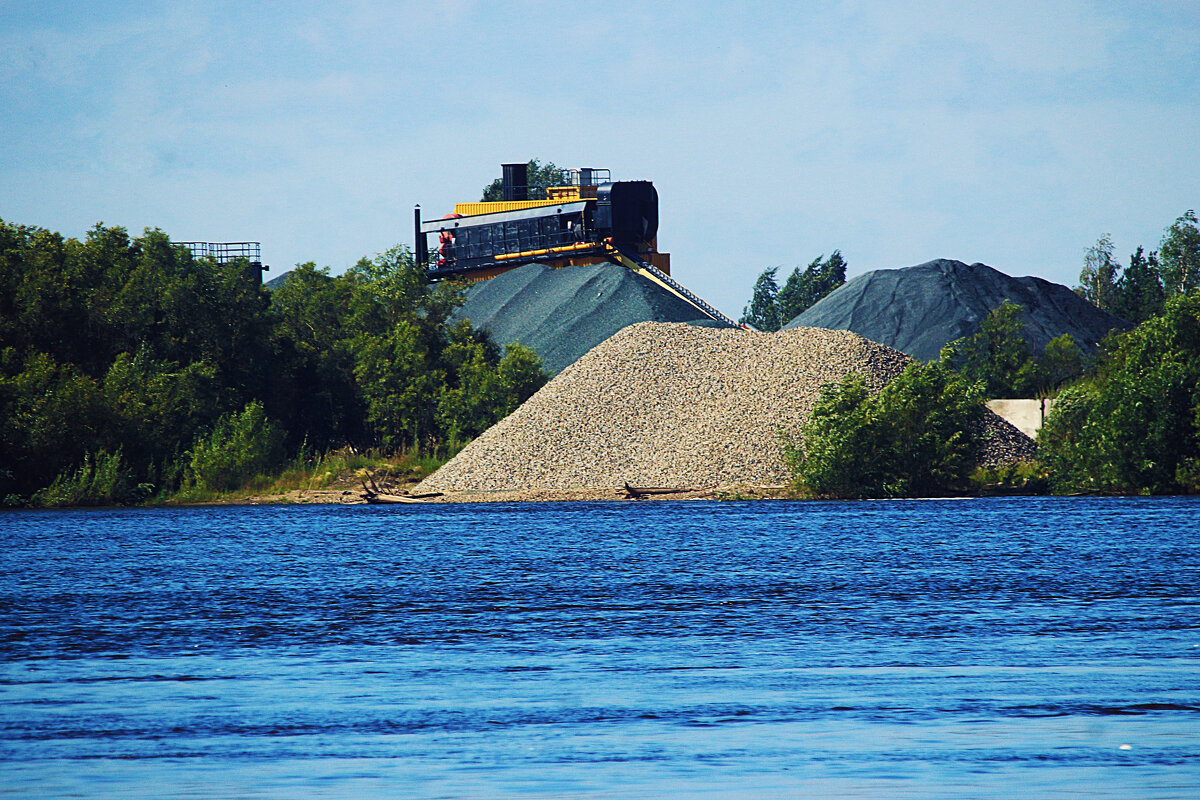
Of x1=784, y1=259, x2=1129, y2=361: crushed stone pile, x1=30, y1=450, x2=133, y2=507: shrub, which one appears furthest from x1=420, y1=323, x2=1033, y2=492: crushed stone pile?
x1=784, y1=259, x2=1129, y2=361: crushed stone pile

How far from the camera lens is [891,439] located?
60.0 m

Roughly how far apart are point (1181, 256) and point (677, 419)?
276 ft

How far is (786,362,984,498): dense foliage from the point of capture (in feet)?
196

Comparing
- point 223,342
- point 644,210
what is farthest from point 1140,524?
point 644,210

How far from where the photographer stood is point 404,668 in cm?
1805

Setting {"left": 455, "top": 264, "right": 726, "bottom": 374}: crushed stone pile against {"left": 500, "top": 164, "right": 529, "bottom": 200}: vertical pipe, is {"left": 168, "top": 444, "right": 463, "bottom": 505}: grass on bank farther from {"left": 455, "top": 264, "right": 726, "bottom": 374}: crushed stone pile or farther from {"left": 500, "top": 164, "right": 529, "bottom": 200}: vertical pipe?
{"left": 500, "top": 164, "right": 529, "bottom": 200}: vertical pipe

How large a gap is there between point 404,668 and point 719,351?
2173 inches

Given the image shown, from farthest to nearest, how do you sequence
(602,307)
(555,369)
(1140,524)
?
(602,307) → (555,369) → (1140,524)

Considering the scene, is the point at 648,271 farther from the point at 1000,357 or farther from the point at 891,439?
the point at 891,439

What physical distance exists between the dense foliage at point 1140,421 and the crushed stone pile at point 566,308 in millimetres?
35806

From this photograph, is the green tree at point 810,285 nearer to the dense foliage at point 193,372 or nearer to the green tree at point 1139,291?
the green tree at point 1139,291

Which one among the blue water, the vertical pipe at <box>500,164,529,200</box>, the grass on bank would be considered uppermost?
the vertical pipe at <box>500,164,529,200</box>

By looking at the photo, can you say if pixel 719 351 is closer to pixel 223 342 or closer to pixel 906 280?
pixel 223 342

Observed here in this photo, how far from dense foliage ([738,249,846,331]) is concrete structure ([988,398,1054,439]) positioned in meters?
84.7
